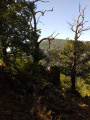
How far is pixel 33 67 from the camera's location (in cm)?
761

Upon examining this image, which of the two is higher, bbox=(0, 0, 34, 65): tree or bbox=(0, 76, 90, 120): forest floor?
bbox=(0, 0, 34, 65): tree

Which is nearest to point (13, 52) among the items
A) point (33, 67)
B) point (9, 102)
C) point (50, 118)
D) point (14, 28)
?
point (14, 28)

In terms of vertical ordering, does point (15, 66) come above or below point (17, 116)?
above

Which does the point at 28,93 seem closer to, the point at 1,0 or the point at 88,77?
the point at 1,0

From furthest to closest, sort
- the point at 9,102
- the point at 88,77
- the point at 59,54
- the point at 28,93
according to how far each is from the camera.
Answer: the point at 59,54 < the point at 88,77 < the point at 28,93 < the point at 9,102

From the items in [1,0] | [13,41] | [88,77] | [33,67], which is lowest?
[88,77]

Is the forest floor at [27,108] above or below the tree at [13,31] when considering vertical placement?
below

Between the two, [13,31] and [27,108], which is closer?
[27,108]

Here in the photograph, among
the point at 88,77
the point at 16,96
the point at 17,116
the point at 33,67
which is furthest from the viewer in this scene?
the point at 88,77

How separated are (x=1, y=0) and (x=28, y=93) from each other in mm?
7730

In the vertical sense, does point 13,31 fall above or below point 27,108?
above

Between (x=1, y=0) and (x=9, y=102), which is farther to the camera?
(x=1, y=0)

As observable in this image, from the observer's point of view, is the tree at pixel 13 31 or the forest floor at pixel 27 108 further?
the tree at pixel 13 31

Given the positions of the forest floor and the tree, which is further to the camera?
the tree
